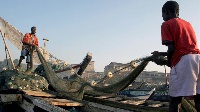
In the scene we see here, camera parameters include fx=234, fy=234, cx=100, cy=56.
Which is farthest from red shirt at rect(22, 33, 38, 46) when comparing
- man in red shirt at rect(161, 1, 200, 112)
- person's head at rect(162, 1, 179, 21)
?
man in red shirt at rect(161, 1, 200, 112)

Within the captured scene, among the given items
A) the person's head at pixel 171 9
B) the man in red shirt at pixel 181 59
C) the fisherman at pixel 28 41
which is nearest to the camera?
the man in red shirt at pixel 181 59

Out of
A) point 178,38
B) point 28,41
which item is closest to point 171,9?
point 178,38

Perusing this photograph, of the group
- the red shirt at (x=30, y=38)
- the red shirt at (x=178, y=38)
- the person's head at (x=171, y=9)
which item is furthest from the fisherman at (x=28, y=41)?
the red shirt at (x=178, y=38)

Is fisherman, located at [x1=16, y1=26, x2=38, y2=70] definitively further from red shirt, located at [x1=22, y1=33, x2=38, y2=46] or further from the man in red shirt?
the man in red shirt

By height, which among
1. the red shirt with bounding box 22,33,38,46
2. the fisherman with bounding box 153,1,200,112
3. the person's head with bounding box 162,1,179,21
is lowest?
the fisherman with bounding box 153,1,200,112

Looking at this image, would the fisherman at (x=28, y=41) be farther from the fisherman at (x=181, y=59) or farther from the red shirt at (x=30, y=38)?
the fisherman at (x=181, y=59)

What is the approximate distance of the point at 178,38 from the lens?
9.61ft

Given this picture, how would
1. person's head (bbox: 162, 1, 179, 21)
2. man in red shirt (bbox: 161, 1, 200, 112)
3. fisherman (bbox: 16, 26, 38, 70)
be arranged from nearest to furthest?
man in red shirt (bbox: 161, 1, 200, 112)
person's head (bbox: 162, 1, 179, 21)
fisherman (bbox: 16, 26, 38, 70)

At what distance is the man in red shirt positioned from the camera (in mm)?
2814

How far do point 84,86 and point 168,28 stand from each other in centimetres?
300

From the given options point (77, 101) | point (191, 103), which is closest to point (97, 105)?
point (77, 101)

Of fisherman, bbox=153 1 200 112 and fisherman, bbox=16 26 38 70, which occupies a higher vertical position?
fisherman, bbox=16 26 38 70

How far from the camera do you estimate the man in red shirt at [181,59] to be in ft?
9.23

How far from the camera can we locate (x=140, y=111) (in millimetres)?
4281
